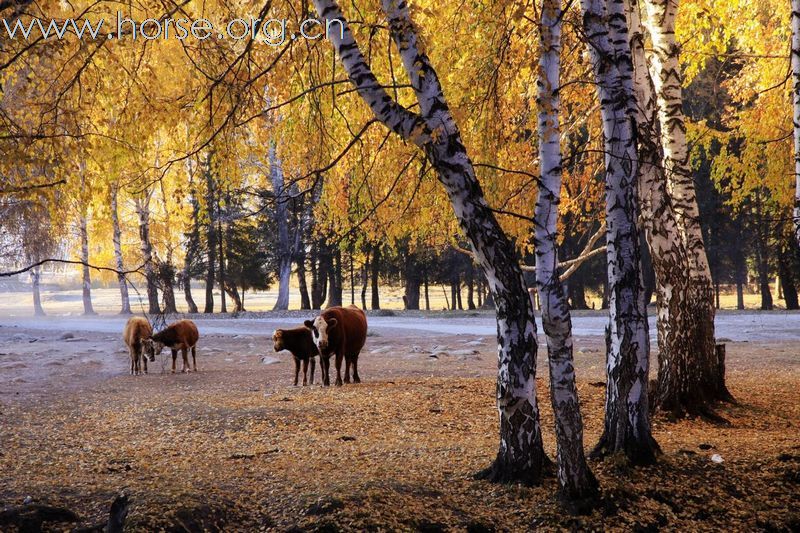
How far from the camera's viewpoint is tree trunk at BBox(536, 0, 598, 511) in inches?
215

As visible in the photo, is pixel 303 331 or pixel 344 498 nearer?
pixel 344 498

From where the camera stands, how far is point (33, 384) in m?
14.5

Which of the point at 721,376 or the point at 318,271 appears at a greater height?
the point at 318,271

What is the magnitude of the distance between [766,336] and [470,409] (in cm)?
1433

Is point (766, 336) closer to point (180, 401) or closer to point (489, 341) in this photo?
point (489, 341)

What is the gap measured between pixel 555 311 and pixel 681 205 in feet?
14.8

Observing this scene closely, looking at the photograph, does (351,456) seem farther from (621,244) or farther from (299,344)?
(299,344)

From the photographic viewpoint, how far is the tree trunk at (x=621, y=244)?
19.5 feet

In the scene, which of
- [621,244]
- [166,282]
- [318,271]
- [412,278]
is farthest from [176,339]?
[318,271]

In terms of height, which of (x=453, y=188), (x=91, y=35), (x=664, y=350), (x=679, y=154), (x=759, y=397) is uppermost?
(x=91, y=35)

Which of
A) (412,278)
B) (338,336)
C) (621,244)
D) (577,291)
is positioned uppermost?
(412,278)

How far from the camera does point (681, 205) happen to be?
9.21 meters

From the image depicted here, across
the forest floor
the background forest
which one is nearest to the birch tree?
the background forest

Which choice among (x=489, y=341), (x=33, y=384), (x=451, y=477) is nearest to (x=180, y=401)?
(x=33, y=384)
